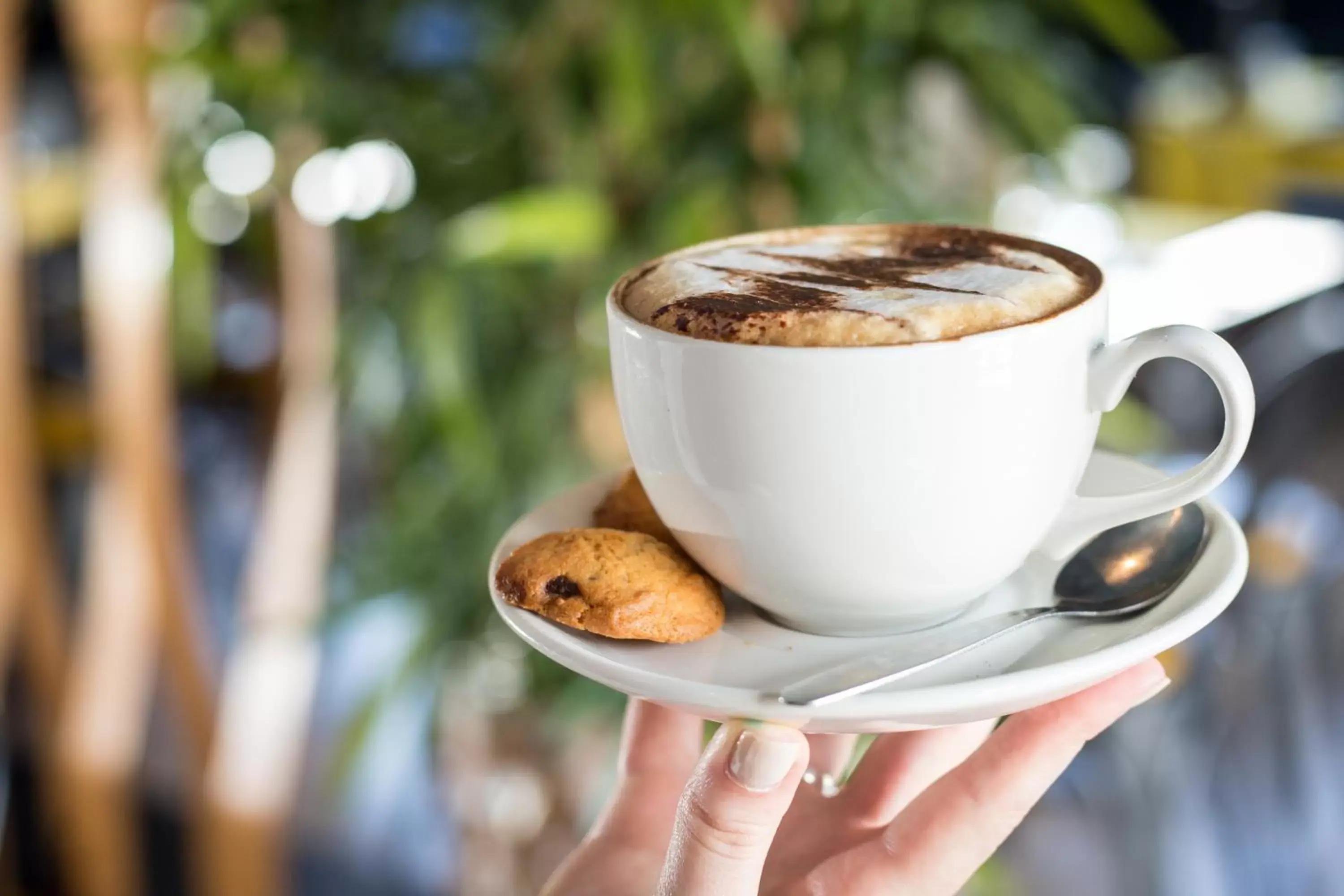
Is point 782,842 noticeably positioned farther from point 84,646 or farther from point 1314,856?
point 84,646

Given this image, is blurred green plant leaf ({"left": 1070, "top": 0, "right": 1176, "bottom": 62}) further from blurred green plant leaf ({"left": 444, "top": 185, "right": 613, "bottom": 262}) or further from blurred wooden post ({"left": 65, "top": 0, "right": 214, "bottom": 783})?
blurred wooden post ({"left": 65, "top": 0, "right": 214, "bottom": 783})

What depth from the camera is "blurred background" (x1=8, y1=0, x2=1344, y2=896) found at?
40.3 inches

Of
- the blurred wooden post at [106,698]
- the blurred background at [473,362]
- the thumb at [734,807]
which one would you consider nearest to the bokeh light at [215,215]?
the blurred background at [473,362]

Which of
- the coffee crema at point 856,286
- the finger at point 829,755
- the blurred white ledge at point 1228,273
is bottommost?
the blurred white ledge at point 1228,273

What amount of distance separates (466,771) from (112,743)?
0.49 meters

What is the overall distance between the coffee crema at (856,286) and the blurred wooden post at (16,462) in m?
0.99

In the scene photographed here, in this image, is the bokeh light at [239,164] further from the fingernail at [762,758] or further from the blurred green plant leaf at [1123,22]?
the fingernail at [762,758]

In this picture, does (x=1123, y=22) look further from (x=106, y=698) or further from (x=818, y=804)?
(x=106, y=698)

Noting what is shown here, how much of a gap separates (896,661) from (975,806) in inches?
3.7

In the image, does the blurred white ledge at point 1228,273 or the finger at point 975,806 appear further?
the blurred white ledge at point 1228,273

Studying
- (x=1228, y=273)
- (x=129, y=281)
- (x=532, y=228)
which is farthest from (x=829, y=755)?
(x=1228, y=273)

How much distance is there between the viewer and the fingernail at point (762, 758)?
380 millimetres

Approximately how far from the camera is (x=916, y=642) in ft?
1.44

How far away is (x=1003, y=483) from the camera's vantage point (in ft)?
1.36
